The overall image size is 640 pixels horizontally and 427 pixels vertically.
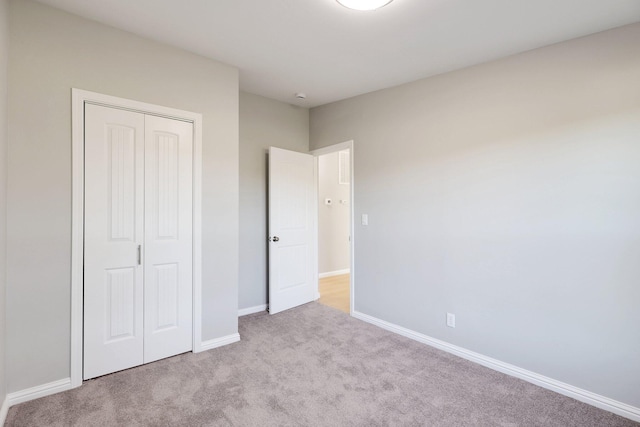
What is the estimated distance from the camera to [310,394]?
7.00 ft

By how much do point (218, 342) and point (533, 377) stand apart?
2.61 metres

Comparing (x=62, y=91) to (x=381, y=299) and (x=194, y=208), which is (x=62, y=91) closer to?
(x=194, y=208)

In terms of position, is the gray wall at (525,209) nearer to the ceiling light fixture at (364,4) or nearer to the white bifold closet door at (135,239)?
the ceiling light fixture at (364,4)

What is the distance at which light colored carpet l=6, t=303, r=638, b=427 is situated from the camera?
1884 mm

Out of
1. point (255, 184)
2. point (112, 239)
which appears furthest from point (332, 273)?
point (112, 239)

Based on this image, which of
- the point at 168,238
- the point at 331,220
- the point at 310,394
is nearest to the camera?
the point at 310,394

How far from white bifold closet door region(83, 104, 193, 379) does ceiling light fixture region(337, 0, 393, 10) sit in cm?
161

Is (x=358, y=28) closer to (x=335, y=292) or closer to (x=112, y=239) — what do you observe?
(x=112, y=239)

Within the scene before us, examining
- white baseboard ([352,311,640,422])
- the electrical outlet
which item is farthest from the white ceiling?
white baseboard ([352,311,640,422])

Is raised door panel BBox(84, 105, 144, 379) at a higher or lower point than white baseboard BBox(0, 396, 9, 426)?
higher

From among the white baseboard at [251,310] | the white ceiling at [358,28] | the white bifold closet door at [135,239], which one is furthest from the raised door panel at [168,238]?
the white baseboard at [251,310]

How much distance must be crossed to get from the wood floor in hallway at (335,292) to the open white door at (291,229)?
0.92 ft

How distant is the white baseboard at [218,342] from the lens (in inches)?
108

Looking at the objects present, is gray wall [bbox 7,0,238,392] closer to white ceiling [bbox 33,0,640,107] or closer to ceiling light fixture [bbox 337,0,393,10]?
white ceiling [bbox 33,0,640,107]
